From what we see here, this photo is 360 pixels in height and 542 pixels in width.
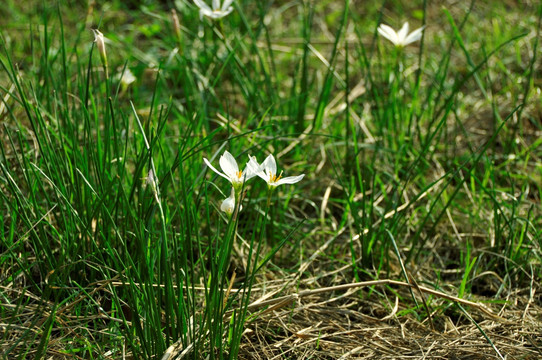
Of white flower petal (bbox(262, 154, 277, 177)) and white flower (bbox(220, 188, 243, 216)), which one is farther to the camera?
white flower petal (bbox(262, 154, 277, 177))

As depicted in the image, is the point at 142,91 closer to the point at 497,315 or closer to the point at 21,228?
the point at 21,228

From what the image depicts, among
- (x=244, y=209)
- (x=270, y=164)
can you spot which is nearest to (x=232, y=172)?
(x=270, y=164)

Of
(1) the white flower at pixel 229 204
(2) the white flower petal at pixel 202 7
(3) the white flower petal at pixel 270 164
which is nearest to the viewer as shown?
(1) the white flower at pixel 229 204

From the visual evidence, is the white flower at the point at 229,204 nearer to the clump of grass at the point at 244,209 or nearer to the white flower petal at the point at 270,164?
the clump of grass at the point at 244,209

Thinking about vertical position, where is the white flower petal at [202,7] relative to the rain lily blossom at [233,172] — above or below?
above

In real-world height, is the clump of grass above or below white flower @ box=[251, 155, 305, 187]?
below

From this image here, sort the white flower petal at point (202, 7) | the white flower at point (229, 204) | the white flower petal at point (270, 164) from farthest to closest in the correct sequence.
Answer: the white flower petal at point (202, 7)
the white flower petal at point (270, 164)
the white flower at point (229, 204)

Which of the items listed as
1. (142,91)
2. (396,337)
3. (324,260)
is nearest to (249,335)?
(396,337)

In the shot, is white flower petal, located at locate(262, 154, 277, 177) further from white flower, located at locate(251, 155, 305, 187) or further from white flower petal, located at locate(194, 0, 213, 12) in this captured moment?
white flower petal, located at locate(194, 0, 213, 12)

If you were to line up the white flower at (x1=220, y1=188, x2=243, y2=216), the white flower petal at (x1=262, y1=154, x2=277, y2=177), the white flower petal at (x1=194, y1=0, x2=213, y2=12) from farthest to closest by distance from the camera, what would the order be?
1. the white flower petal at (x1=194, y1=0, x2=213, y2=12)
2. the white flower petal at (x1=262, y1=154, x2=277, y2=177)
3. the white flower at (x1=220, y1=188, x2=243, y2=216)

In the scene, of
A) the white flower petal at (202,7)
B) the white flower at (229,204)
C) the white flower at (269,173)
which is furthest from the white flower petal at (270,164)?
the white flower petal at (202,7)

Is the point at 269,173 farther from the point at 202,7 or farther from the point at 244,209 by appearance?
the point at 202,7

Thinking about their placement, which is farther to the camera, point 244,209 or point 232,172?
point 244,209

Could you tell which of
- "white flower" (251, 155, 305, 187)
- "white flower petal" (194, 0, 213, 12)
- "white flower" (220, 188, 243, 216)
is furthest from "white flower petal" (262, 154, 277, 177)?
"white flower petal" (194, 0, 213, 12)
